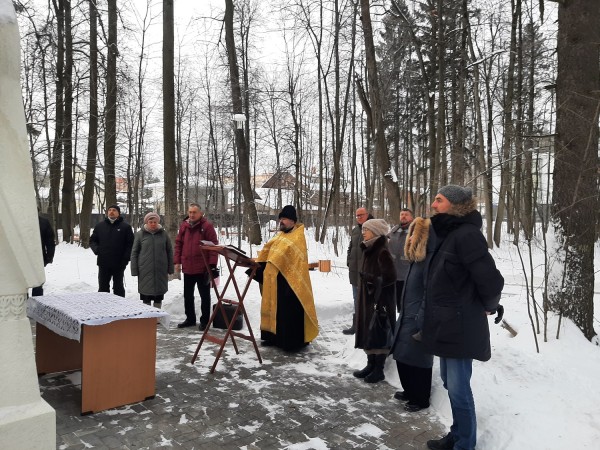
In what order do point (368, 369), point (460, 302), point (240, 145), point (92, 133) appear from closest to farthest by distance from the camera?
point (460, 302), point (368, 369), point (240, 145), point (92, 133)

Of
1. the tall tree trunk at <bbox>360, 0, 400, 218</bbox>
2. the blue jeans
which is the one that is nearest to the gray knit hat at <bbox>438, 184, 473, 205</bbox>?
the blue jeans

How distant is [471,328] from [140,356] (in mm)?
2835

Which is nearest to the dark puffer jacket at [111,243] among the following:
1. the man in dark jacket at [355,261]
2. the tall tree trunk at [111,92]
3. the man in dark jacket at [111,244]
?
the man in dark jacket at [111,244]

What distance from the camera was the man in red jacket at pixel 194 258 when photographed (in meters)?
6.91

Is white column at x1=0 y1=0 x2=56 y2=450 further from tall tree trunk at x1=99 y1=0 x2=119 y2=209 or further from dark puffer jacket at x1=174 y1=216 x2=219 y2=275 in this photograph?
tall tree trunk at x1=99 y1=0 x2=119 y2=209

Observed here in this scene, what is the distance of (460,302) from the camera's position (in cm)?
327

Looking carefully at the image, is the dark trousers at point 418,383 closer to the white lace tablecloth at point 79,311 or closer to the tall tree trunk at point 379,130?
the white lace tablecloth at point 79,311

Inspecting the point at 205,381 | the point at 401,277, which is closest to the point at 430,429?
the point at 205,381

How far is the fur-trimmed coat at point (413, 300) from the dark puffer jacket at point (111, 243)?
16.1 feet

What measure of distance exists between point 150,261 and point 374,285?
371cm

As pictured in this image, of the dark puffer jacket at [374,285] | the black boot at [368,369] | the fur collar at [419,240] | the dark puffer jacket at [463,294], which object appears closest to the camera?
the dark puffer jacket at [463,294]

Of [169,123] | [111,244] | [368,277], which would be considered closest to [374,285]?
[368,277]

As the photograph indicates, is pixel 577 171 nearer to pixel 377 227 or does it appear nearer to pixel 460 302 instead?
pixel 377 227

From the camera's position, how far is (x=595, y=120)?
16.3 ft
